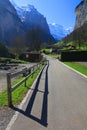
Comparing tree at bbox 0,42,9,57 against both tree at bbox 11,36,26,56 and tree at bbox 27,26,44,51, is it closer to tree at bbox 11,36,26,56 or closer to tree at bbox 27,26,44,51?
tree at bbox 11,36,26,56

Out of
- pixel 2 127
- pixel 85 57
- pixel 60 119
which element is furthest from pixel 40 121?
pixel 85 57

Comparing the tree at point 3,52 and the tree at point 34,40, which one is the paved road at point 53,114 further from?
the tree at point 34,40

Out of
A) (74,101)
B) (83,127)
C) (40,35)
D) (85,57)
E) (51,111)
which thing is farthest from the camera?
(40,35)

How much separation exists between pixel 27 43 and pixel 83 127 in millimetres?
139317

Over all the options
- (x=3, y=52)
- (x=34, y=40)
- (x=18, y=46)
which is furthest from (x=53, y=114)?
(x=34, y=40)

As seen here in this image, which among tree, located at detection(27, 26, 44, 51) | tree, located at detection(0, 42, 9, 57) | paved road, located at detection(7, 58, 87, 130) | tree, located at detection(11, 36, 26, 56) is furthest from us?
tree, located at detection(27, 26, 44, 51)

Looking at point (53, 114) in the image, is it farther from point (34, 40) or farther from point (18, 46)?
point (34, 40)

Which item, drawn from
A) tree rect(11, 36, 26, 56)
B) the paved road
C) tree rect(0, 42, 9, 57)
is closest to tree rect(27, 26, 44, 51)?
tree rect(11, 36, 26, 56)

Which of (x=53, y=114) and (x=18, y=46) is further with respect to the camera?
(x=18, y=46)

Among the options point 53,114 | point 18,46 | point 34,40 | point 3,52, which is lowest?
point 3,52

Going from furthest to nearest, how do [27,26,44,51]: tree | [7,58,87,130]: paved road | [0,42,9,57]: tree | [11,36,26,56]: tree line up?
1. [27,26,44,51]: tree
2. [11,36,26,56]: tree
3. [0,42,9,57]: tree
4. [7,58,87,130]: paved road

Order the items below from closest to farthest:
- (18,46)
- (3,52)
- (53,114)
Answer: (53,114) < (3,52) < (18,46)

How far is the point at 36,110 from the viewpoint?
33.8 ft

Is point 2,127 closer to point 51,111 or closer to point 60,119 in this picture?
point 60,119
